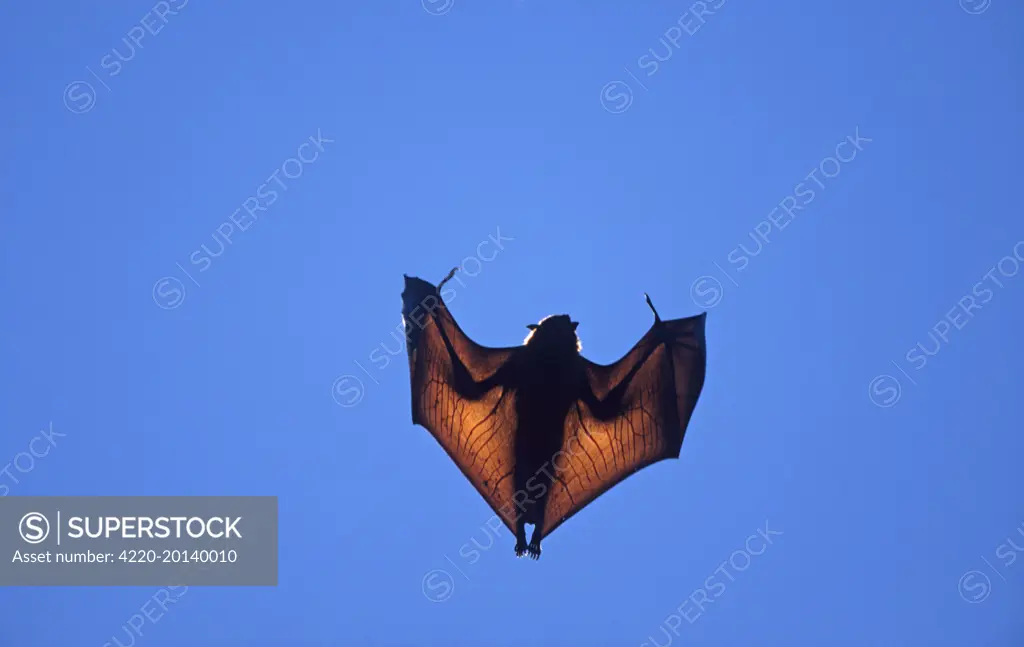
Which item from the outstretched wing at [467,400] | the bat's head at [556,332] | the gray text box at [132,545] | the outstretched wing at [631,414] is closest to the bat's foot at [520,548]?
the outstretched wing at [467,400]

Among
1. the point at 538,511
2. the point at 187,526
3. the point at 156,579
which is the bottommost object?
the point at 538,511

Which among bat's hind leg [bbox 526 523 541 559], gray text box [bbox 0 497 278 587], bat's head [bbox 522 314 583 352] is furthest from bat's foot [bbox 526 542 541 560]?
gray text box [bbox 0 497 278 587]

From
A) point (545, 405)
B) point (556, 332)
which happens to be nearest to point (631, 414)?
point (545, 405)

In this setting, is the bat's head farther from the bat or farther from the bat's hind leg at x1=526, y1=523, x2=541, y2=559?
the bat's hind leg at x1=526, y1=523, x2=541, y2=559

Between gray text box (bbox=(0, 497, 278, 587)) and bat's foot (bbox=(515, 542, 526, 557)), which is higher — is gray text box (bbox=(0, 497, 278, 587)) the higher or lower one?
the higher one

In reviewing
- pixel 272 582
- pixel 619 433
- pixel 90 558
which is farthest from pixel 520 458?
pixel 90 558

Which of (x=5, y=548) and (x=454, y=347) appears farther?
(x=5, y=548)

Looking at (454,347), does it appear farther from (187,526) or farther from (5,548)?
(5,548)
